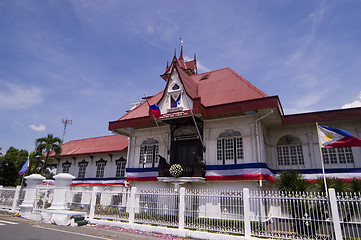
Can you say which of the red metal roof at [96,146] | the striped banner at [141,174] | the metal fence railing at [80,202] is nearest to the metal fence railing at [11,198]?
the metal fence railing at [80,202]

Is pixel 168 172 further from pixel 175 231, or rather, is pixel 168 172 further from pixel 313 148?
pixel 313 148

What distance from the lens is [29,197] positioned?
47.1 ft

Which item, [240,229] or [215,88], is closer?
[240,229]

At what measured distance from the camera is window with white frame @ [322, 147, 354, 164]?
14.8 m

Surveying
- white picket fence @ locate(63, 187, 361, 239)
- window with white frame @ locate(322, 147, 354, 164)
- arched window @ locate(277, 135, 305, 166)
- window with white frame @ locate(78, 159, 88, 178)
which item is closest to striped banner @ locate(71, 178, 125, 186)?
window with white frame @ locate(78, 159, 88, 178)

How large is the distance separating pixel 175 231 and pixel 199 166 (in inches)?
203

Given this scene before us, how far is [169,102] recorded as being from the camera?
55.7ft

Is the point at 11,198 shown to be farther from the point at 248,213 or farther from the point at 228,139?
the point at 248,213

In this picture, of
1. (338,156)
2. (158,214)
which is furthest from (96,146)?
(338,156)

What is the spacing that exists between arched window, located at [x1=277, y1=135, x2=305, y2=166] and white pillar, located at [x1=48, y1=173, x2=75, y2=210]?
14.1 metres

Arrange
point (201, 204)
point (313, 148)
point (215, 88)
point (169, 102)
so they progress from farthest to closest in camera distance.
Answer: point (215, 88) < point (169, 102) < point (313, 148) < point (201, 204)

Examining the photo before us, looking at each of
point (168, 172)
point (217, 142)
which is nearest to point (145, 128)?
point (168, 172)

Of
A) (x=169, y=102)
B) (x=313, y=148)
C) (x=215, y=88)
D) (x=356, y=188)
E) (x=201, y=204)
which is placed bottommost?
(x=201, y=204)

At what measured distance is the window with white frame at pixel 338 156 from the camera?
48.5ft
